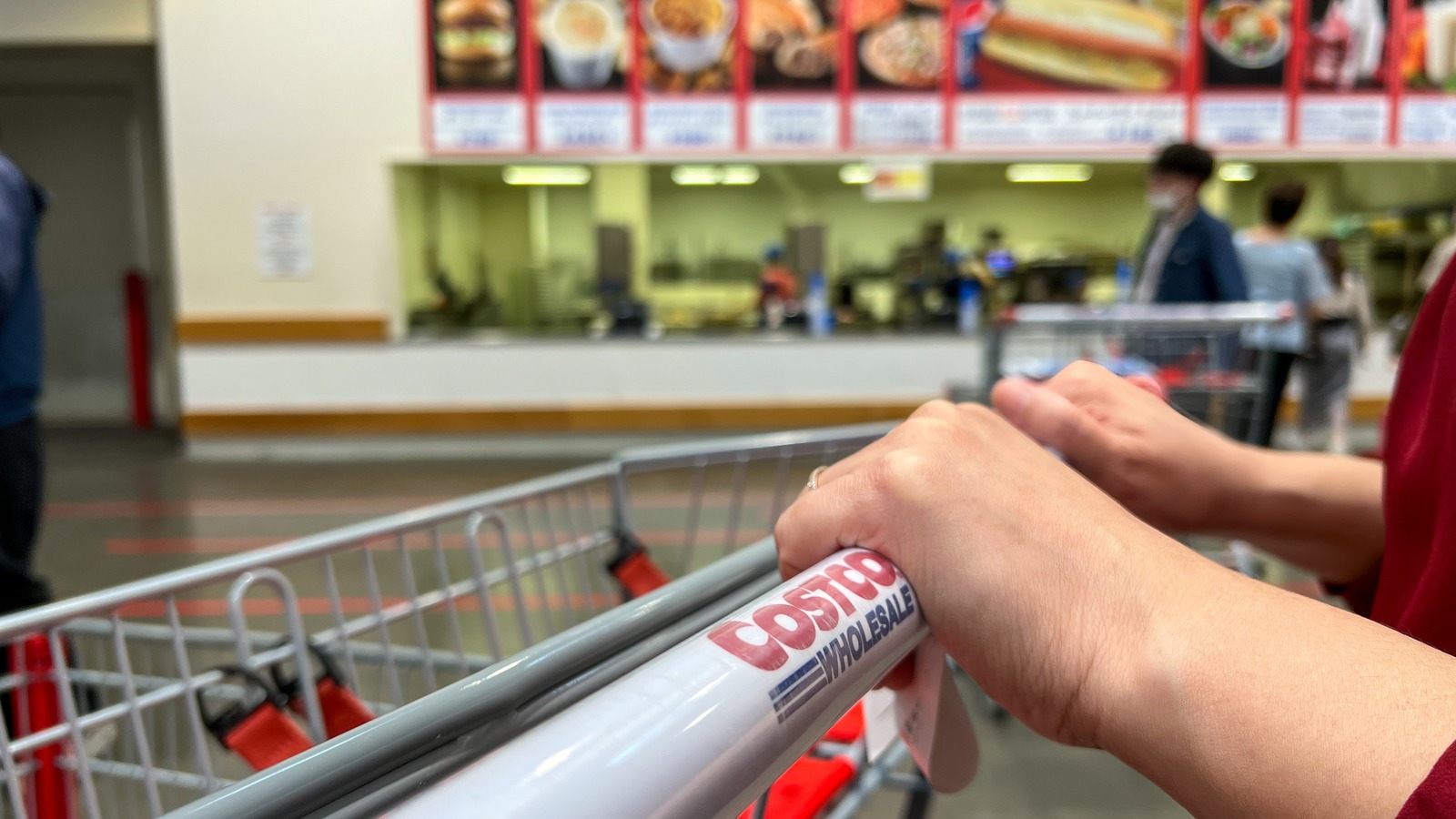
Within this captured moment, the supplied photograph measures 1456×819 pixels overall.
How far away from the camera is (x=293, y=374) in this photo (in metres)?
6.04

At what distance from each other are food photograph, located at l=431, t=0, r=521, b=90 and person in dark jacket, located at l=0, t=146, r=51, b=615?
13.8 feet

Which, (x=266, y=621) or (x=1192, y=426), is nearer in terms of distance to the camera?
(x=1192, y=426)

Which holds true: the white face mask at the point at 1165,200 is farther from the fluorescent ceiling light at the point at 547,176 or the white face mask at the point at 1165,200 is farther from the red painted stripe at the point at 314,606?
the fluorescent ceiling light at the point at 547,176

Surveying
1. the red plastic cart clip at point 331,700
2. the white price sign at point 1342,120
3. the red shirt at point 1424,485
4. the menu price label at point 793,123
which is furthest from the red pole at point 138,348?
the white price sign at point 1342,120

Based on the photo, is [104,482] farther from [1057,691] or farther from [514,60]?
[1057,691]

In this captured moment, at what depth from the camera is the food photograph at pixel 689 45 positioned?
6016 mm

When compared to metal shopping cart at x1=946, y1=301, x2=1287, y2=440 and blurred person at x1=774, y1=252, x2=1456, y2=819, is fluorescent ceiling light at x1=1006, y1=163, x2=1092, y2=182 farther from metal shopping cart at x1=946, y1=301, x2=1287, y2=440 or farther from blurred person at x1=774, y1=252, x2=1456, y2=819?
blurred person at x1=774, y1=252, x2=1456, y2=819

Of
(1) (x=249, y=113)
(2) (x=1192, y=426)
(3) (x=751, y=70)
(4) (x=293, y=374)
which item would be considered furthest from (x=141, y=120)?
(2) (x=1192, y=426)

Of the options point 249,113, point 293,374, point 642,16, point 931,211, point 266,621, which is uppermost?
point 642,16

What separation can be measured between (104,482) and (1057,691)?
6357mm

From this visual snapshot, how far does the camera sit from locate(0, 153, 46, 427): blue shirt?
6.32 feet

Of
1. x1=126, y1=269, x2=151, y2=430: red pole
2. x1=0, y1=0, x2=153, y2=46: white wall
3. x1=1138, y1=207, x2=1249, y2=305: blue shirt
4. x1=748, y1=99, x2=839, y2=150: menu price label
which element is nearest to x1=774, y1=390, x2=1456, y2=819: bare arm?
x1=1138, y1=207, x2=1249, y2=305: blue shirt

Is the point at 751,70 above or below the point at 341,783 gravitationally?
above

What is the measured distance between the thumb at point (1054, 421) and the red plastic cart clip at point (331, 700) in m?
0.77
